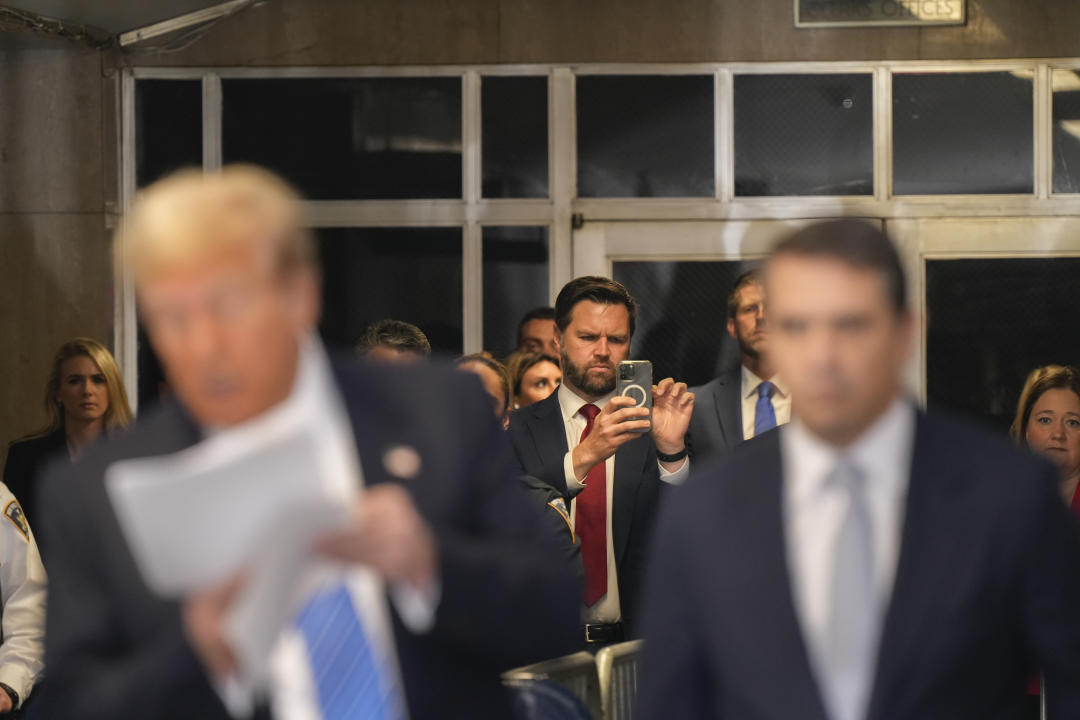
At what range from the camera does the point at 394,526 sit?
121 centimetres

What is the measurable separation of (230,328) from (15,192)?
5663mm

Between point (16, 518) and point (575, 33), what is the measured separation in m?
3.86

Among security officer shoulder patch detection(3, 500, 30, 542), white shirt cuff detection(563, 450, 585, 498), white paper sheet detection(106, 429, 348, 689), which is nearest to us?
white paper sheet detection(106, 429, 348, 689)

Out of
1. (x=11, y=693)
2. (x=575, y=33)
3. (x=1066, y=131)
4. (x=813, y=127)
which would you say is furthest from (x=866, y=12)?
(x=11, y=693)

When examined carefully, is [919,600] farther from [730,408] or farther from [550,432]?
[730,408]

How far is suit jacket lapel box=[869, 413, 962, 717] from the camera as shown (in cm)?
143

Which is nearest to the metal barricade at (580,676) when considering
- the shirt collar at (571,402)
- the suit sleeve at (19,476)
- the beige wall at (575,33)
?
the shirt collar at (571,402)

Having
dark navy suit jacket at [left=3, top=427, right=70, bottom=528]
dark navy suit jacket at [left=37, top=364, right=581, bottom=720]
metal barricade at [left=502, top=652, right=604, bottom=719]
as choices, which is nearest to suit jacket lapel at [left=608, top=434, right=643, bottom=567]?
metal barricade at [left=502, top=652, right=604, bottom=719]

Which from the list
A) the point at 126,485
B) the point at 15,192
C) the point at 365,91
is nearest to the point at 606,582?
the point at 126,485

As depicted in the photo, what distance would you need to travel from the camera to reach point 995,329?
6398mm

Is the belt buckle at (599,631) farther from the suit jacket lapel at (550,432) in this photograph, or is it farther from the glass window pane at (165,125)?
the glass window pane at (165,125)

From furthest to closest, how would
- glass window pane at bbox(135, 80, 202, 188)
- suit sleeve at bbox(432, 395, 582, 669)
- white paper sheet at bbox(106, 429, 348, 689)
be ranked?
1. glass window pane at bbox(135, 80, 202, 188)
2. suit sleeve at bbox(432, 395, 582, 669)
3. white paper sheet at bbox(106, 429, 348, 689)

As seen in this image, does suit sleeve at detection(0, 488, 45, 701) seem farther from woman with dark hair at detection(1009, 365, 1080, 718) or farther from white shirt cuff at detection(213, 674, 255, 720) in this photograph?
woman with dark hair at detection(1009, 365, 1080, 718)

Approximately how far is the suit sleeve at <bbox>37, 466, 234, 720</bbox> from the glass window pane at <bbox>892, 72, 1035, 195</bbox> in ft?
18.4
